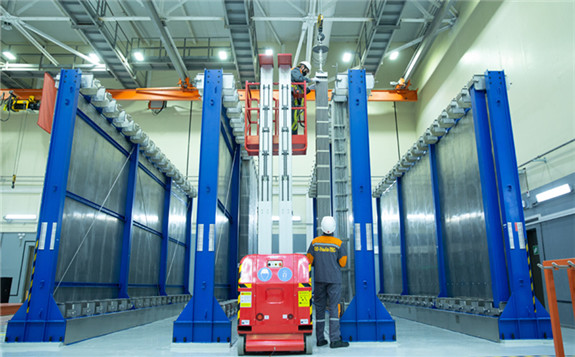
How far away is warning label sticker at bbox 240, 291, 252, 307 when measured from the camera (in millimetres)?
6230

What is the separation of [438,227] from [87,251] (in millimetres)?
9302

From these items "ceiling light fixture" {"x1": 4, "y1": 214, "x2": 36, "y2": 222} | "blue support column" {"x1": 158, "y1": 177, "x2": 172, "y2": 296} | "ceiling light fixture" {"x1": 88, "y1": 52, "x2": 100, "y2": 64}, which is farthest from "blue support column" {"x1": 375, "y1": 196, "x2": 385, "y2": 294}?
"ceiling light fixture" {"x1": 4, "y1": 214, "x2": 36, "y2": 222}

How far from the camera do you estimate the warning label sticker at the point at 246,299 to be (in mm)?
6230

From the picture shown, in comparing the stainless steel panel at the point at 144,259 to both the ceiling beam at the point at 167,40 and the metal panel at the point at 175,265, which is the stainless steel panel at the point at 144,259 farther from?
the ceiling beam at the point at 167,40

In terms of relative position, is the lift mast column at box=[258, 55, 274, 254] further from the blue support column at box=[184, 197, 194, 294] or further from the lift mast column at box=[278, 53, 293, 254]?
the blue support column at box=[184, 197, 194, 294]

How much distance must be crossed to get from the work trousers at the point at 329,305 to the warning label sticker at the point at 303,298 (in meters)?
0.70

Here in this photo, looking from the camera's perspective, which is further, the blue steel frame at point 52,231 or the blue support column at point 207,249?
the blue steel frame at point 52,231

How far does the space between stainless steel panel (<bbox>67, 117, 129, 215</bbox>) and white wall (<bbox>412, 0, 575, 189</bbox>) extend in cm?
1003

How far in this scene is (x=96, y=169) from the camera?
10266mm

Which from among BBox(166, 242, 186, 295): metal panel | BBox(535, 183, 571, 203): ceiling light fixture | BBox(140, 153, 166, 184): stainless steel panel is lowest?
BBox(166, 242, 186, 295): metal panel

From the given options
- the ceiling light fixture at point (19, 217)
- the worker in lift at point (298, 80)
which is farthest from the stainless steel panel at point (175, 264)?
the ceiling light fixture at point (19, 217)

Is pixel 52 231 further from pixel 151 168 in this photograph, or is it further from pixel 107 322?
pixel 151 168

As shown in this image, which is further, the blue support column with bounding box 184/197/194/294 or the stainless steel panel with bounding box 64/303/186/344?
the blue support column with bounding box 184/197/194/294

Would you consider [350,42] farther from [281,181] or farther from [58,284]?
[58,284]
